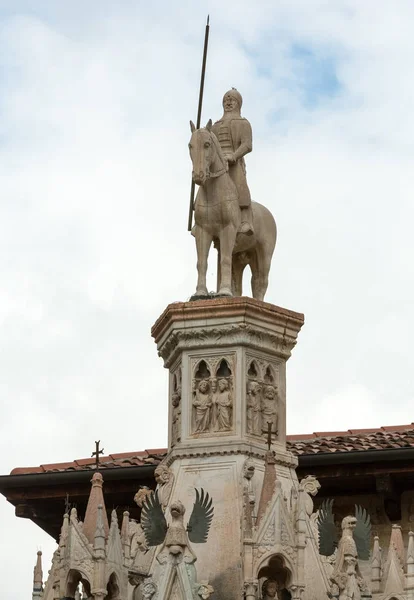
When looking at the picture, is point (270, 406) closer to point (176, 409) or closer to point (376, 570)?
point (176, 409)

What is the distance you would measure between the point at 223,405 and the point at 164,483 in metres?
1.00

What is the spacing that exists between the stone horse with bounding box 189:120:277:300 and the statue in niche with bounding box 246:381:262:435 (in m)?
1.13

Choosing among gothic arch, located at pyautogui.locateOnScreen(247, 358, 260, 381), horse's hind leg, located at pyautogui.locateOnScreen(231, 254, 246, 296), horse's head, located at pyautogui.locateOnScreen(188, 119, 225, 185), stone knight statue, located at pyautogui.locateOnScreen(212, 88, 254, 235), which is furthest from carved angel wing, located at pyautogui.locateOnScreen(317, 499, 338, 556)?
horse's head, located at pyautogui.locateOnScreen(188, 119, 225, 185)

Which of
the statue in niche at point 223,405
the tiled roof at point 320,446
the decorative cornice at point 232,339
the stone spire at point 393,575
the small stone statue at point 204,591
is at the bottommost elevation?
the small stone statue at point 204,591

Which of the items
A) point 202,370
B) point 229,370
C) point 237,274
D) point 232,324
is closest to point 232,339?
point 232,324

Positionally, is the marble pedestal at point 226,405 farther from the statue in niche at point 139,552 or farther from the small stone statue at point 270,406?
the statue in niche at point 139,552

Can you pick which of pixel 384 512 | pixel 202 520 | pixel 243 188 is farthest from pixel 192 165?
pixel 384 512

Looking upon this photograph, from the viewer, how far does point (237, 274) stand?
2520 cm

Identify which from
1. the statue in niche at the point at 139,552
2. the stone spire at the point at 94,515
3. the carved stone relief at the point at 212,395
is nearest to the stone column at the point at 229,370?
the carved stone relief at the point at 212,395

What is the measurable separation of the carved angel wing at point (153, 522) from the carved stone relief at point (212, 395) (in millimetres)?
1123

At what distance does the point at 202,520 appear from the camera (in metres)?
22.8

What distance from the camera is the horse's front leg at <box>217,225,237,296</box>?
80.4 feet

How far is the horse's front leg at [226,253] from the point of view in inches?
965

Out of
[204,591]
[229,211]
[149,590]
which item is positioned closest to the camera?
[204,591]
